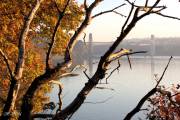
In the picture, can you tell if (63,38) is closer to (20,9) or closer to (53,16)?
(53,16)

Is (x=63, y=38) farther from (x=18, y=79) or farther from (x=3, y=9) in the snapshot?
(x=18, y=79)

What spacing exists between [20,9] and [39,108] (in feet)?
26.3

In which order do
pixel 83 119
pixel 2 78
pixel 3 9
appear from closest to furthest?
pixel 3 9 < pixel 2 78 < pixel 83 119

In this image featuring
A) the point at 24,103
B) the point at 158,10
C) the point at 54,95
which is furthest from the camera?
the point at 54,95

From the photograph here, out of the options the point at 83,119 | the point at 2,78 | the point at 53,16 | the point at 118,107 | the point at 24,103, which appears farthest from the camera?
the point at 118,107

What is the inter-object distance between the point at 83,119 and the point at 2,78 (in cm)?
7305

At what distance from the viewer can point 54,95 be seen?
134m

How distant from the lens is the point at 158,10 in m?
6.12

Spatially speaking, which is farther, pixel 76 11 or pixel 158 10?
pixel 76 11

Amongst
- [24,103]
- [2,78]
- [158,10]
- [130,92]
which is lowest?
[130,92]

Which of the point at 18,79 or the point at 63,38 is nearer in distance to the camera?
the point at 18,79

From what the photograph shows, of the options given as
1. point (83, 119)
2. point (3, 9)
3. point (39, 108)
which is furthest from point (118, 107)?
point (3, 9)

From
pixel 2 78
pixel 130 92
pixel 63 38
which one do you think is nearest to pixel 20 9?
pixel 63 38

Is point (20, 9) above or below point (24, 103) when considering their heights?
above
